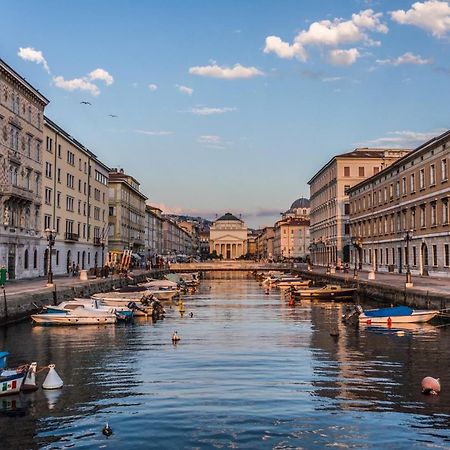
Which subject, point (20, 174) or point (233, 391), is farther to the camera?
point (20, 174)

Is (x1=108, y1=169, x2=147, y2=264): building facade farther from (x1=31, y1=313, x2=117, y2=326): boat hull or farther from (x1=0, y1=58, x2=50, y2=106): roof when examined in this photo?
(x1=31, y1=313, x2=117, y2=326): boat hull

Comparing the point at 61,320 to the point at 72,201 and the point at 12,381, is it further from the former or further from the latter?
the point at 72,201

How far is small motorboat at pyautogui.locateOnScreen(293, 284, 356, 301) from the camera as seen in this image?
219 ft

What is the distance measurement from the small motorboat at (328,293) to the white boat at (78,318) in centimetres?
3227

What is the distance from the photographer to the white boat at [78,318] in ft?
132

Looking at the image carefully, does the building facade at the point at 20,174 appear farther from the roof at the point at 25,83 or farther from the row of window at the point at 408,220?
the row of window at the point at 408,220

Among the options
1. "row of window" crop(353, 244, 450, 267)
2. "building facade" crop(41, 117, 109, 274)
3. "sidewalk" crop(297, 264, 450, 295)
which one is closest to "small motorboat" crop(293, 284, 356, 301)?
"sidewalk" crop(297, 264, 450, 295)

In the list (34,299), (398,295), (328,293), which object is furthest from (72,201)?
(398,295)

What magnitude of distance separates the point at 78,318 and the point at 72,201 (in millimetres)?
47829

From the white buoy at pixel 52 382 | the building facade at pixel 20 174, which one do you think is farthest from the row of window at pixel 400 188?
the white buoy at pixel 52 382

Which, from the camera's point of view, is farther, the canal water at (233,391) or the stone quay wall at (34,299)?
the stone quay wall at (34,299)

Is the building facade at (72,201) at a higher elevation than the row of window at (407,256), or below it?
higher

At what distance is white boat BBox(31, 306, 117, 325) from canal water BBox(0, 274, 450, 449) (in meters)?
2.99

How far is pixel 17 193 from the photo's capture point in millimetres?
60469
